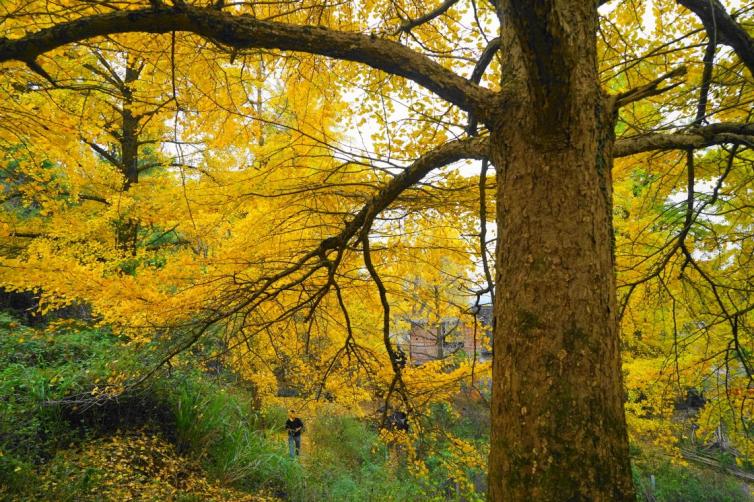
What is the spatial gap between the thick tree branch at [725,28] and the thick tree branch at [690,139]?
64 centimetres

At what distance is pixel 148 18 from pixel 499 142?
1252 mm

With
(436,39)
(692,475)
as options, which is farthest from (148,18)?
(692,475)

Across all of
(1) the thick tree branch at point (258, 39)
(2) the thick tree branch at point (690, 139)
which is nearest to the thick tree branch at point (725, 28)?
(2) the thick tree branch at point (690, 139)

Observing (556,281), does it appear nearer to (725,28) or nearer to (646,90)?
(646,90)

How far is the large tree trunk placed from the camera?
1.03 metres

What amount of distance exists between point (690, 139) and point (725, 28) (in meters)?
0.88

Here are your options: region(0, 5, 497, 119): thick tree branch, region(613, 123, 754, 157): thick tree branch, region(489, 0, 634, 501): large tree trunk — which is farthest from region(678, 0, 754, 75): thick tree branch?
region(0, 5, 497, 119): thick tree branch

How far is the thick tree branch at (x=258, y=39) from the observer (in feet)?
4.45

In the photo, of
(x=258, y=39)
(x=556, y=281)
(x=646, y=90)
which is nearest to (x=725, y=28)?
(x=646, y=90)

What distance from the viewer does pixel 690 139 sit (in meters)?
1.67

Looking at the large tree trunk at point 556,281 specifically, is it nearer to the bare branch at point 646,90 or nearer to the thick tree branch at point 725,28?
the bare branch at point 646,90

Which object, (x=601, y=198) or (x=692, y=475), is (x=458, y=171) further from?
(x=692, y=475)

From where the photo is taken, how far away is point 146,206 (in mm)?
6184

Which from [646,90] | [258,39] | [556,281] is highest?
[258,39]
